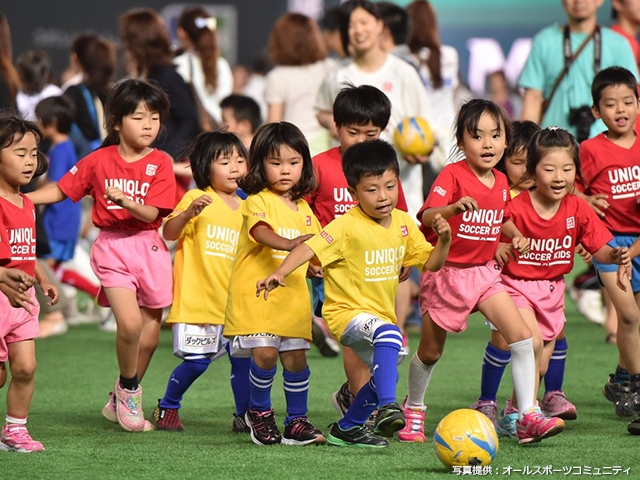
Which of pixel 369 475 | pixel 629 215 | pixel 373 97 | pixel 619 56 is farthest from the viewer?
pixel 619 56

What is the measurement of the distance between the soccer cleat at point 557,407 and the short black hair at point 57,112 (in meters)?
5.17

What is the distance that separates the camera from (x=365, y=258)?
611cm

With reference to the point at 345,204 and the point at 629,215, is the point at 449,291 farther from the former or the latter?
the point at 629,215

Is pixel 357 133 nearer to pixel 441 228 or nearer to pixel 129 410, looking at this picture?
pixel 441 228

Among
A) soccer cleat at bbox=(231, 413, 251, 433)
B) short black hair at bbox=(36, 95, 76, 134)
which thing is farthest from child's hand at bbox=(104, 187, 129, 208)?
short black hair at bbox=(36, 95, 76, 134)

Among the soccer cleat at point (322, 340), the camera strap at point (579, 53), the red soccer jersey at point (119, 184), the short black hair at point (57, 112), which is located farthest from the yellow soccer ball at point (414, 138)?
the short black hair at point (57, 112)

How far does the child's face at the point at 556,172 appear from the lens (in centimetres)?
655

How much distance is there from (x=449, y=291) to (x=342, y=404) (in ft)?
3.14

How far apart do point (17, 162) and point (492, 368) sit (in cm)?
266

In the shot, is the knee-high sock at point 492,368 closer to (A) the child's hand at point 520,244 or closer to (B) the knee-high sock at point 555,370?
(B) the knee-high sock at point 555,370

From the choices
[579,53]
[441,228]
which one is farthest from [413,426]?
[579,53]

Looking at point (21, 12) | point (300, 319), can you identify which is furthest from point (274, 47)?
point (21, 12)

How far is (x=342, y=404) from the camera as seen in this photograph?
22.9 feet

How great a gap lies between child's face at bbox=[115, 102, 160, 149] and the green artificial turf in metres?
1.54
